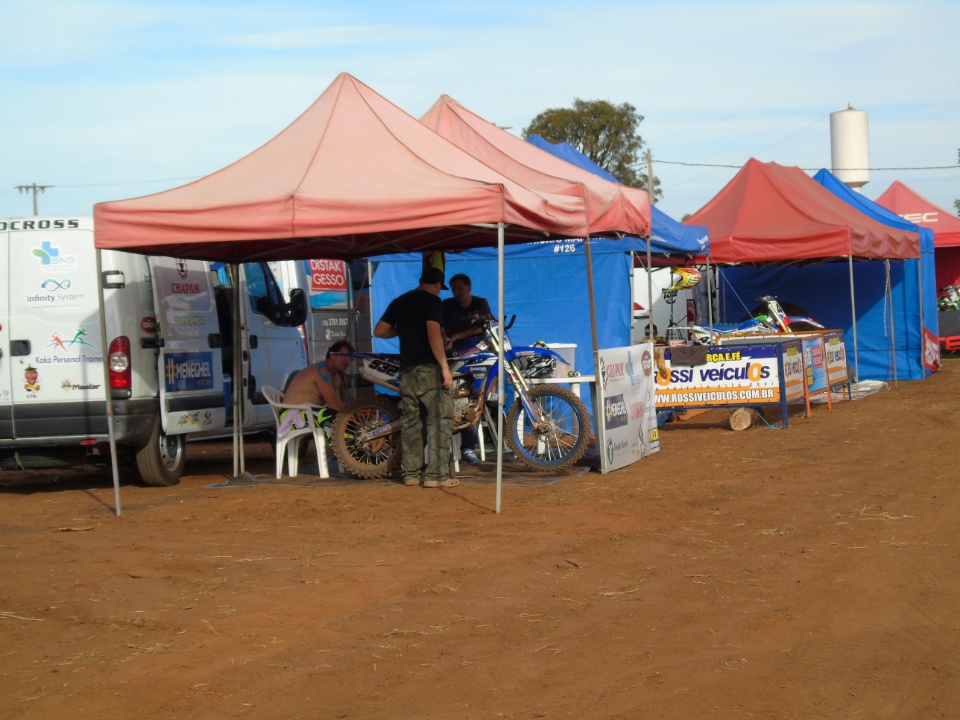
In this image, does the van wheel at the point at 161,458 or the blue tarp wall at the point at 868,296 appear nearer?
the van wheel at the point at 161,458

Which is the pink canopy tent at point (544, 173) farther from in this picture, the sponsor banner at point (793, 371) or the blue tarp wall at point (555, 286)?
the sponsor banner at point (793, 371)

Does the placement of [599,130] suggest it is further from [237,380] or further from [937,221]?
[237,380]

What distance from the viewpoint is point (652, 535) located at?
736cm

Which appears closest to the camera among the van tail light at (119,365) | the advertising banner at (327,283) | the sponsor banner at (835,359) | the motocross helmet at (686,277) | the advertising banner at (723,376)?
the van tail light at (119,365)

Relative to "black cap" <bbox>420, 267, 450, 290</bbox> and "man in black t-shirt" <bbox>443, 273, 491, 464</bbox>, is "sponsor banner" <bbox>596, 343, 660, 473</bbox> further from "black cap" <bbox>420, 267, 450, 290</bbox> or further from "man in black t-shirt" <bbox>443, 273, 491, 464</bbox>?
"black cap" <bbox>420, 267, 450, 290</bbox>

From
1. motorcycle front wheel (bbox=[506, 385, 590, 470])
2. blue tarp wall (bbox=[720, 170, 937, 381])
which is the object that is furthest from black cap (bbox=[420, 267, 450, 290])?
blue tarp wall (bbox=[720, 170, 937, 381])

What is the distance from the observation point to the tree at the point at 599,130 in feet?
161

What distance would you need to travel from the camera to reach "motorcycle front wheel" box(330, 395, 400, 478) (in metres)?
10.0

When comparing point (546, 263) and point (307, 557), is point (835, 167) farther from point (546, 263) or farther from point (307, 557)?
point (307, 557)

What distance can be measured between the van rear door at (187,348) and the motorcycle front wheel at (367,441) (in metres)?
1.44

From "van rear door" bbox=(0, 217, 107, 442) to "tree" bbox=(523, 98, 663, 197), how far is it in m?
40.3

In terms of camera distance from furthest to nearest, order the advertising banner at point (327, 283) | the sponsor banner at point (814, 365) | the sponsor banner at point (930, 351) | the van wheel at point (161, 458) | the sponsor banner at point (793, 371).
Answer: the sponsor banner at point (930, 351), the advertising banner at point (327, 283), the sponsor banner at point (814, 365), the sponsor banner at point (793, 371), the van wheel at point (161, 458)

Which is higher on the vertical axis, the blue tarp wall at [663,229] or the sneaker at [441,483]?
the blue tarp wall at [663,229]

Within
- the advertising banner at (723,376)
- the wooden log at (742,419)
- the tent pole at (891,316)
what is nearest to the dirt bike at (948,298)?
the tent pole at (891,316)
